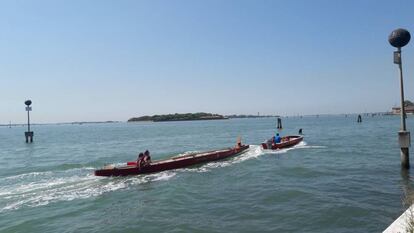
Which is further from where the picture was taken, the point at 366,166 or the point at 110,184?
the point at 366,166

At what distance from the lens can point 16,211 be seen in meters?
15.1

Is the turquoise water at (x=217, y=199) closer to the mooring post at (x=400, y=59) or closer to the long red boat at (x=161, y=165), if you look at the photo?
the long red boat at (x=161, y=165)

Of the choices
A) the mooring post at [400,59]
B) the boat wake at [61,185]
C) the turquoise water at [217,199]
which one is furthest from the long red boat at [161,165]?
the mooring post at [400,59]

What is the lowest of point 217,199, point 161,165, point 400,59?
point 217,199

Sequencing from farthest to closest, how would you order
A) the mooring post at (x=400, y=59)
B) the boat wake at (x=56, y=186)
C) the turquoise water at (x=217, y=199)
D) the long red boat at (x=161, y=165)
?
the long red boat at (x=161, y=165)
the mooring post at (x=400, y=59)
the boat wake at (x=56, y=186)
the turquoise water at (x=217, y=199)

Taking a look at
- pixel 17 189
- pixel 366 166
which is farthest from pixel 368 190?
pixel 17 189

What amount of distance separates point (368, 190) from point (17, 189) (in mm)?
17904

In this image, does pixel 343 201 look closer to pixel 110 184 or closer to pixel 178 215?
pixel 178 215

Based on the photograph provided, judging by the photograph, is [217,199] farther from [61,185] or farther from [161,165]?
[61,185]

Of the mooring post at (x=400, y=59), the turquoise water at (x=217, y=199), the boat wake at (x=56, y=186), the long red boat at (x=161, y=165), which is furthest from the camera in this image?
the long red boat at (x=161, y=165)

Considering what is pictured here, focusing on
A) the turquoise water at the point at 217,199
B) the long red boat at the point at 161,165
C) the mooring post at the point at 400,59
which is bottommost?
the turquoise water at the point at 217,199

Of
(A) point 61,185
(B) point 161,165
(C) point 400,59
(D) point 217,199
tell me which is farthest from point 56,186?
(C) point 400,59

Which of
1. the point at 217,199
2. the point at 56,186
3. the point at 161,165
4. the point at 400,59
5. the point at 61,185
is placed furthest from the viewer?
the point at 161,165

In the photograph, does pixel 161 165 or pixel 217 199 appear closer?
pixel 217 199
